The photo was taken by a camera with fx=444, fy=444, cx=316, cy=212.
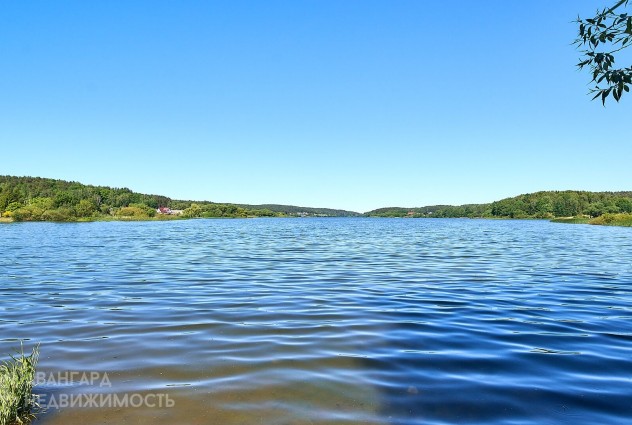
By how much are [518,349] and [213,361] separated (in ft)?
18.2

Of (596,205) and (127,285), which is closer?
(127,285)

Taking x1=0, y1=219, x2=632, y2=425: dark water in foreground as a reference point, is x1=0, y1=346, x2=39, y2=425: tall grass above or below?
above

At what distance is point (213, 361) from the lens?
748 centimetres

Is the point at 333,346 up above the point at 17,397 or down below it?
below

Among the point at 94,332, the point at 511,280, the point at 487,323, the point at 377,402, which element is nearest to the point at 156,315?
the point at 94,332

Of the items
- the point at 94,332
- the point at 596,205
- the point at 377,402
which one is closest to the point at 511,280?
the point at 377,402

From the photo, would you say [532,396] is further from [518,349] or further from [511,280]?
[511,280]

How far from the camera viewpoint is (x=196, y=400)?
19.2ft

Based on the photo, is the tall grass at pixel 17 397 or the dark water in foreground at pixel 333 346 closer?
the tall grass at pixel 17 397

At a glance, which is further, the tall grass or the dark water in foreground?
the dark water in foreground

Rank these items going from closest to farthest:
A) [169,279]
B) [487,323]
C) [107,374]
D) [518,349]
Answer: [107,374] < [518,349] < [487,323] < [169,279]

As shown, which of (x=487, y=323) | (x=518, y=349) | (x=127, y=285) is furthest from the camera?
(x=127, y=285)

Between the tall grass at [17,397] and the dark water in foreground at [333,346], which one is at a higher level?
the tall grass at [17,397]

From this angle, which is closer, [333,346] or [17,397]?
[17,397]
